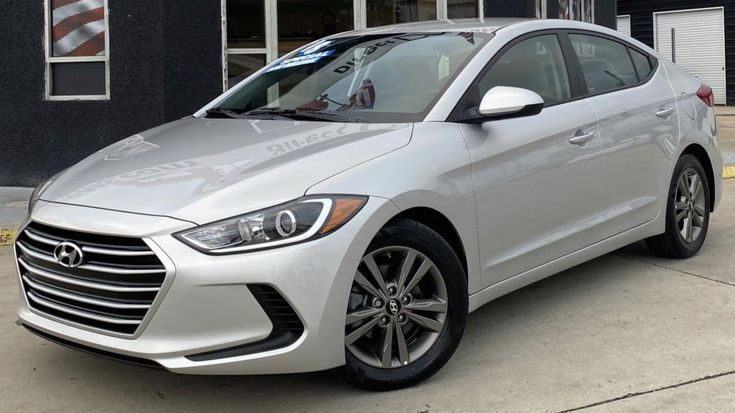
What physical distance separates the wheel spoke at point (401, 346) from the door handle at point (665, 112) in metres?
2.56

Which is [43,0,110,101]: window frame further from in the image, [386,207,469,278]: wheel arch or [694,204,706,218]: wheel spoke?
[386,207,469,278]: wheel arch

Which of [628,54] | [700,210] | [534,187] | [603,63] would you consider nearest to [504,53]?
[534,187]

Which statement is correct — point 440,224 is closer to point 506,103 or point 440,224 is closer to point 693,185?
point 506,103

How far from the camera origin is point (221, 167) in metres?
3.37

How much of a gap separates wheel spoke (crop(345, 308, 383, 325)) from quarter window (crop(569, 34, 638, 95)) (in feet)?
7.05

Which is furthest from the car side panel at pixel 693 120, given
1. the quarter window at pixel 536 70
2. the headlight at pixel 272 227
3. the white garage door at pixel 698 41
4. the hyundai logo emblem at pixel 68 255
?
the white garage door at pixel 698 41

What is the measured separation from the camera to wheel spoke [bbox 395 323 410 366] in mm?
3445

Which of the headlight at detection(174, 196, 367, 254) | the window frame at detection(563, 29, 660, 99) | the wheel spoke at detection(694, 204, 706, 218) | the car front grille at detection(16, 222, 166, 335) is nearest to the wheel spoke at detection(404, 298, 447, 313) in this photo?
the headlight at detection(174, 196, 367, 254)

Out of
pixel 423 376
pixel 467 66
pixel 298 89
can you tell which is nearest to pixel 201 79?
pixel 298 89

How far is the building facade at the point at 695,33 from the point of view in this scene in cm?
2225

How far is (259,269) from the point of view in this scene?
2.98m

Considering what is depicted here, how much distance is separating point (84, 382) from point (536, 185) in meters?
2.34

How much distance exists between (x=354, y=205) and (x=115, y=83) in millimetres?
6549

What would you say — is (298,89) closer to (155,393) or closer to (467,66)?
(467,66)
